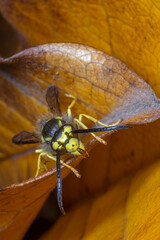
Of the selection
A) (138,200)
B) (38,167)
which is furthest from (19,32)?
(138,200)

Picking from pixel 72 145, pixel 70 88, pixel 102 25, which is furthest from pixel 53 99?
pixel 102 25

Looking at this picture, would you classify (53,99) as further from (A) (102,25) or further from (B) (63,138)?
(A) (102,25)

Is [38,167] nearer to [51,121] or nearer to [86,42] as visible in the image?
[51,121]

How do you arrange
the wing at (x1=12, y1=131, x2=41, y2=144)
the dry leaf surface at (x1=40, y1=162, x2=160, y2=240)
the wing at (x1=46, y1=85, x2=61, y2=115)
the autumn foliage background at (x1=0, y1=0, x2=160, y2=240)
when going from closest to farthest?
the dry leaf surface at (x1=40, y1=162, x2=160, y2=240) → the autumn foliage background at (x1=0, y1=0, x2=160, y2=240) → the wing at (x1=46, y1=85, x2=61, y2=115) → the wing at (x1=12, y1=131, x2=41, y2=144)

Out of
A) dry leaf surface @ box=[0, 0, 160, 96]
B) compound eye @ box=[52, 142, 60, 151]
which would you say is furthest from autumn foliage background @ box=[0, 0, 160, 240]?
compound eye @ box=[52, 142, 60, 151]

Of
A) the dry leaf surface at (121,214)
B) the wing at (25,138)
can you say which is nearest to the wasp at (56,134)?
the wing at (25,138)

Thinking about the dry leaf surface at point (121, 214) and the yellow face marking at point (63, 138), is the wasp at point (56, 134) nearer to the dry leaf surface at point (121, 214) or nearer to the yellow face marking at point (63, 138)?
the yellow face marking at point (63, 138)

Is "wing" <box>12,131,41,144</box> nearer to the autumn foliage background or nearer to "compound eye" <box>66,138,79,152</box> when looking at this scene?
the autumn foliage background

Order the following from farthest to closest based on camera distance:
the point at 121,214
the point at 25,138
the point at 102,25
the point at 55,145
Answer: the point at 25,138, the point at 55,145, the point at 102,25, the point at 121,214
